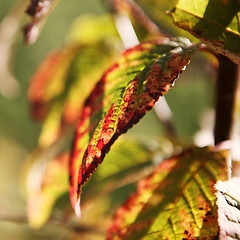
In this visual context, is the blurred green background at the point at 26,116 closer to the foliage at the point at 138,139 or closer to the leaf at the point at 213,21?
the foliage at the point at 138,139

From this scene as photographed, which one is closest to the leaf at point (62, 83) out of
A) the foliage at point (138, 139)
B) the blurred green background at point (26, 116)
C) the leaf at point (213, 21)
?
the foliage at point (138, 139)

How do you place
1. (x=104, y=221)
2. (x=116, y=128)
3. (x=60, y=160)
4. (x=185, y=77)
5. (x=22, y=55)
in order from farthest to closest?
(x=22, y=55) → (x=185, y=77) → (x=104, y=221) → (x=60, y=160) → (x=116, y=128)

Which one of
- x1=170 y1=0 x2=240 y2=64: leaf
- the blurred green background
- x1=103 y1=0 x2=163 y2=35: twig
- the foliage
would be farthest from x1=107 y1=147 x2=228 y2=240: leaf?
the blurred green background

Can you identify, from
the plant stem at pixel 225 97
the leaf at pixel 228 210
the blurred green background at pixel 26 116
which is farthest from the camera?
the blurred green background at pixel 26 116

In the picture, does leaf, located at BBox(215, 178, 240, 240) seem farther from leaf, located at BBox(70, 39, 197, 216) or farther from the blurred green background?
the blurred green background

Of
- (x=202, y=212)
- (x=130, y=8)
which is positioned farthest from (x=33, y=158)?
(x=202, y=212)

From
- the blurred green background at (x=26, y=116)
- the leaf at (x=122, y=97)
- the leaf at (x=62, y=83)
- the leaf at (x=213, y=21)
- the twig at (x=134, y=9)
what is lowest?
the blurred green background at (x=26, y=116)

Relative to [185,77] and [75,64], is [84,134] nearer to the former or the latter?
[75,64]
